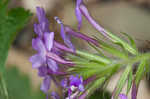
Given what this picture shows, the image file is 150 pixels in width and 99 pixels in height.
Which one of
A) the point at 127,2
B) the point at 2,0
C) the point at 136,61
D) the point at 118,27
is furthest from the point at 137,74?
the point at 127,2

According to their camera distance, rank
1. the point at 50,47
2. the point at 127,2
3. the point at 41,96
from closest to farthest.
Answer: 1. the point at 50,47
2. the point at 41,96
3. the point at 127,2

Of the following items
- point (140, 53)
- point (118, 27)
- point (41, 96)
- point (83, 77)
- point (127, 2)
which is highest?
point (127, 2)

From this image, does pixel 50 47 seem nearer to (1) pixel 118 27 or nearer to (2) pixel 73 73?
(2) pixel 73 73

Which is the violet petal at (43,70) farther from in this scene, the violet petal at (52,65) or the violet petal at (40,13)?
the violet petal at (40,13)

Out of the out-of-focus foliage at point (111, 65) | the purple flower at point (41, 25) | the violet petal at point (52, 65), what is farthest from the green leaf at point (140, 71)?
the purple flower at point (41, 25)

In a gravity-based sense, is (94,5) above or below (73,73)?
above

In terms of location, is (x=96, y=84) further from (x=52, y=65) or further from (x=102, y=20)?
(x=102, y=20)
